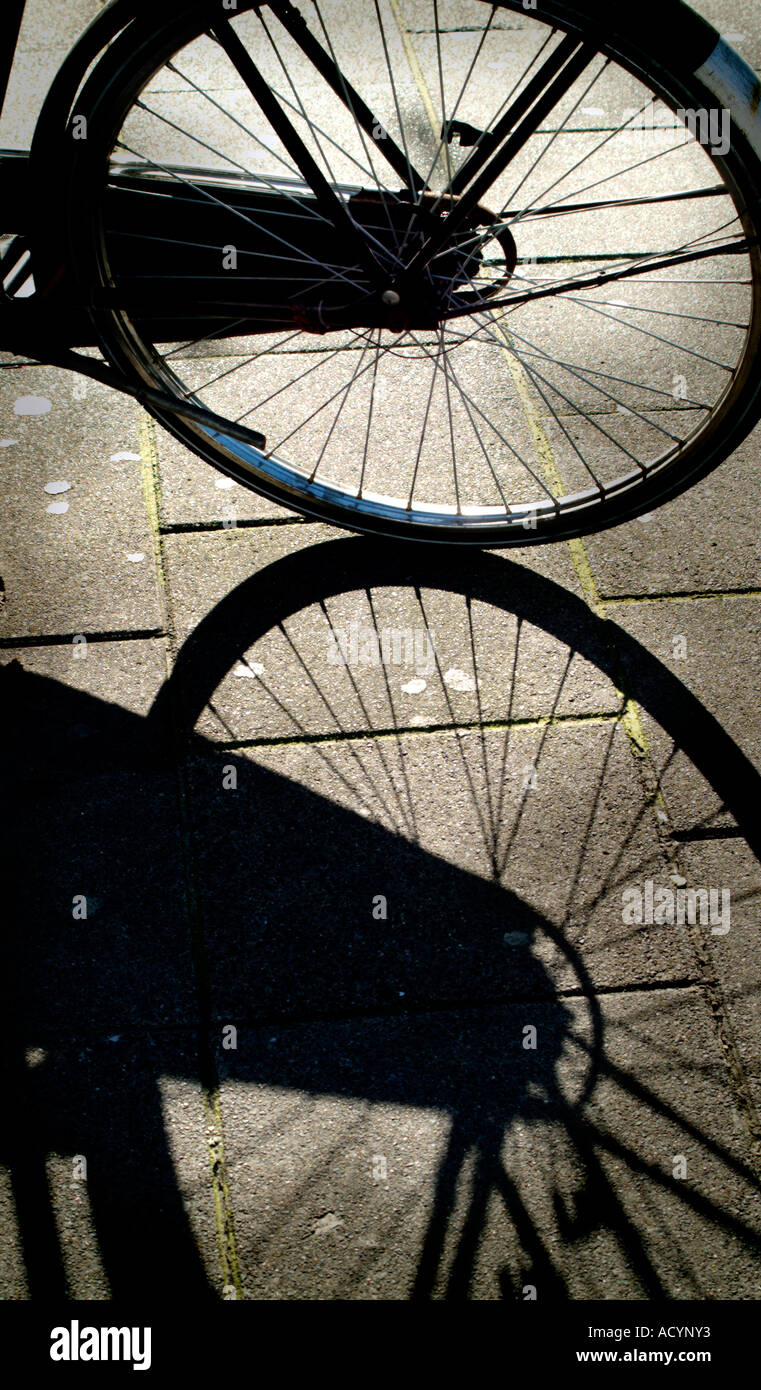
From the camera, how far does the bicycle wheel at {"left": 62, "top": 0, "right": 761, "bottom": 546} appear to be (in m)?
2.30

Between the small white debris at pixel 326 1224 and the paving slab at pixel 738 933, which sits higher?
the paving slab at pixel 738 933

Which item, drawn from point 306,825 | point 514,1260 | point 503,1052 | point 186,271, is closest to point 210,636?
point 306,825

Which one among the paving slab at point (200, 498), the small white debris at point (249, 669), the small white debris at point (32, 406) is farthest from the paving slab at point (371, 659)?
the small white debris at point (32, 406)

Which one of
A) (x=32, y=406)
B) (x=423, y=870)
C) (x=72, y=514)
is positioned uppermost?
(x=32, y=406)

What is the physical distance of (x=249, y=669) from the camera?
2811 millimetres

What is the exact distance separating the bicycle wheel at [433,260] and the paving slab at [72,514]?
13.2 inches

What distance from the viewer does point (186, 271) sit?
8.66 feet

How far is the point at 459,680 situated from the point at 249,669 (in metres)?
0.54

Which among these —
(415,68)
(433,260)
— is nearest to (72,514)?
(433,260)

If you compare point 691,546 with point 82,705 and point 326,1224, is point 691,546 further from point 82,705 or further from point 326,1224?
point 326,1224

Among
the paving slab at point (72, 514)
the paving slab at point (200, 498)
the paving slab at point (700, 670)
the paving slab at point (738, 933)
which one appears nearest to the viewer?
the paving slab at point (738, 933)

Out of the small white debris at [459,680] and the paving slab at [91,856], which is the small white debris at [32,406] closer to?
the paving slab at [91,856]

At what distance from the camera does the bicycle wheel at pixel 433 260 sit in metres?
2.30

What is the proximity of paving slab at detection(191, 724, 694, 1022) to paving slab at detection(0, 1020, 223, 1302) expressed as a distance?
0.19 m
